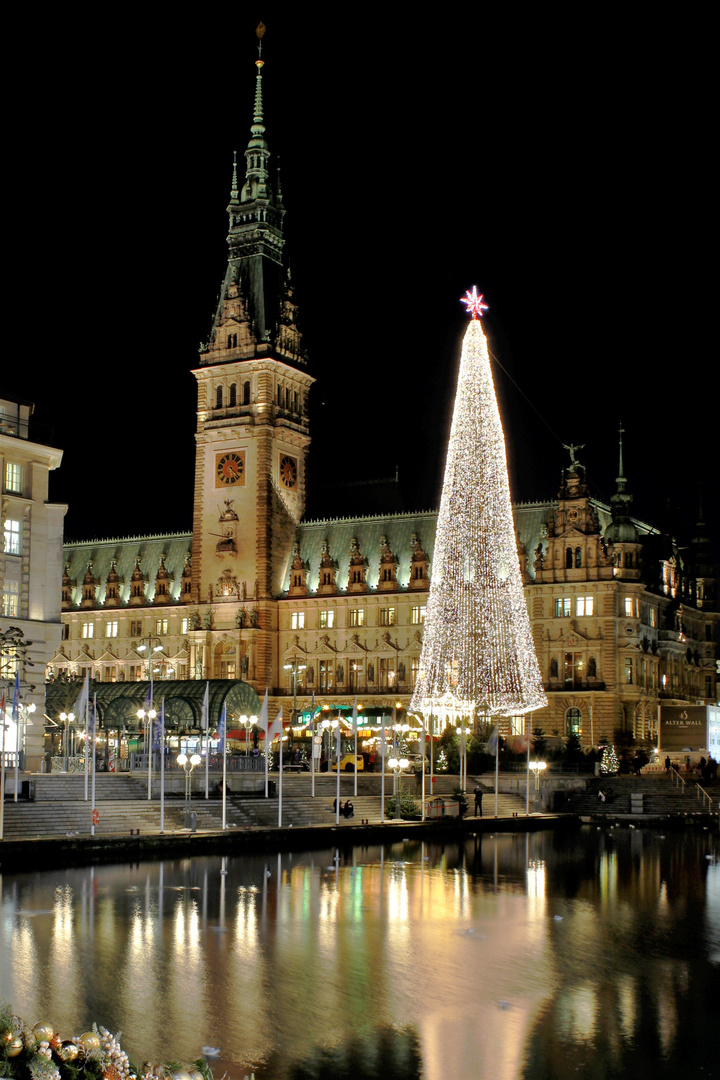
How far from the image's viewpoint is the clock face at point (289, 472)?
136500 mm

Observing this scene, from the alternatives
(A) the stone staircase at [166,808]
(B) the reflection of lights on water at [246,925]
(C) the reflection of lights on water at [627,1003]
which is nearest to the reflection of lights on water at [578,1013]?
(C) the reflection of lights on water at [627,1003]

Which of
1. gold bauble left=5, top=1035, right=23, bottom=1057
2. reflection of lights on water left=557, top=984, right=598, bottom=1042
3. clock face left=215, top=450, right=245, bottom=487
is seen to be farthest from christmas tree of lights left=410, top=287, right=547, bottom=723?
gold bauble left=5, top=1035, right=23, bottom=1057

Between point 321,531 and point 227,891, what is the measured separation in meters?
97.8

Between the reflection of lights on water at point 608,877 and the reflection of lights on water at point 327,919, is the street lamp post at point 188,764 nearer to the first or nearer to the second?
the reflection of lights on water at point 608,877

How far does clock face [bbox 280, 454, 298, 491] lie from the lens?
136 metres

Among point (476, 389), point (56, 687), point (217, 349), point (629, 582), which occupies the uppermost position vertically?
point (217, 349)

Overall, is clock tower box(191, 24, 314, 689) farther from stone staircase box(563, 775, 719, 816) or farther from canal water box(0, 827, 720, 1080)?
canal water box(0, 827, 720, 1080)

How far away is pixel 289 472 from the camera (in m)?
138

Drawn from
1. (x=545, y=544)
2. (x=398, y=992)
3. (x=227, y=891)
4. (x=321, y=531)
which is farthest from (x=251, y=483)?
(x=398, y=992)

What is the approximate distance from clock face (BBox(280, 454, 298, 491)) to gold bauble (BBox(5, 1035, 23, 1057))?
405 ft

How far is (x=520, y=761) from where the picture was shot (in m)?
98.1

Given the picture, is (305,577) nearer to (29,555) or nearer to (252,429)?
(252,429)

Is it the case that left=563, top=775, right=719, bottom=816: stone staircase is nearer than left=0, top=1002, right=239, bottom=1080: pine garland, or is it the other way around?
left=0, top=1002, right=239, bottom=1080: pine garland

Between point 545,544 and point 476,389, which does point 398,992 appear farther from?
point 545,544
